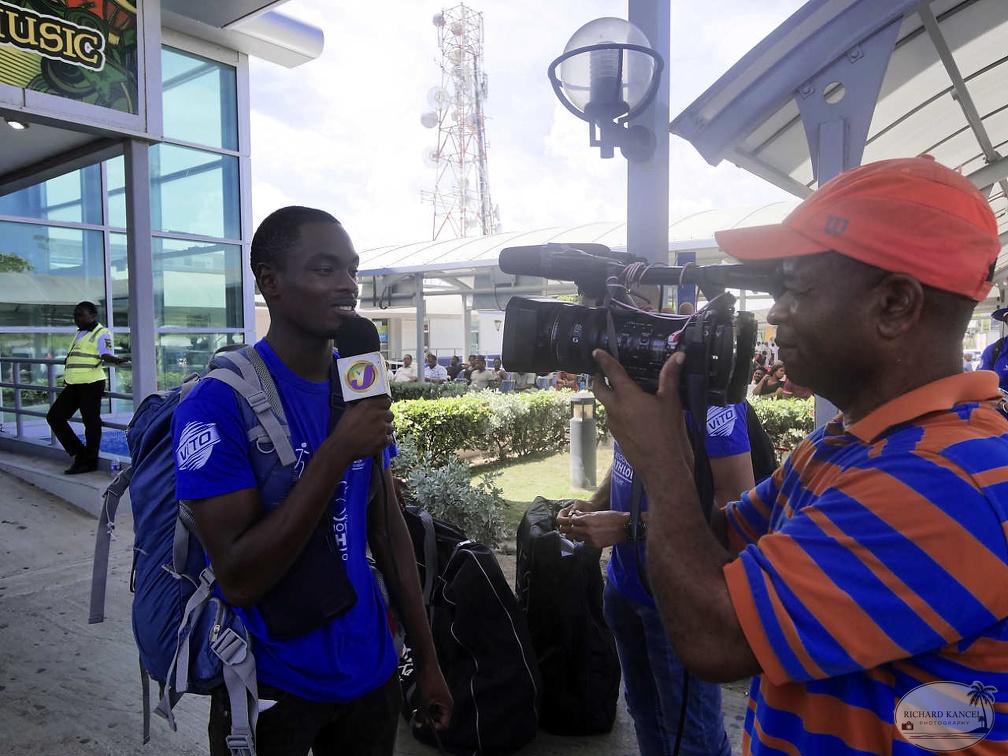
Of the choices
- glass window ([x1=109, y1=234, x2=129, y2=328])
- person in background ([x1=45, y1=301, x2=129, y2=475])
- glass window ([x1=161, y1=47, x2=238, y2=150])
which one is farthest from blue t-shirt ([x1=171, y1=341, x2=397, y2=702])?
glass window ([x1=109, y1=234, x2=129, y2=328])

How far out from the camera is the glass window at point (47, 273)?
788cm

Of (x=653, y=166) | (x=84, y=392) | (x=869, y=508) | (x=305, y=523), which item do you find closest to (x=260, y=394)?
(x=305, y=523)

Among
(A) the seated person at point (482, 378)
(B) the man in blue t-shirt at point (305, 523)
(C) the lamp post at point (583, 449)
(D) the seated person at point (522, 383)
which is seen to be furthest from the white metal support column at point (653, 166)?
(D) the seated person at point (522, 383)

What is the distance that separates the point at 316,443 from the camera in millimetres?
1505

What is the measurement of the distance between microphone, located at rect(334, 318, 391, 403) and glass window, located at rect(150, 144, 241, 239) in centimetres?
772

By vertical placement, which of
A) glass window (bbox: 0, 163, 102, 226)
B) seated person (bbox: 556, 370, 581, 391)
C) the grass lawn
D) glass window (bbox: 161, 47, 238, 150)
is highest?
glass window (bbox: 161, 47, 238, 150)

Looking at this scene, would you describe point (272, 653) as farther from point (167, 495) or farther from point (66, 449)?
point (66, 449)

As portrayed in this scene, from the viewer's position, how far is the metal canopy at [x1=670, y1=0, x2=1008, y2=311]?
3.18 metres

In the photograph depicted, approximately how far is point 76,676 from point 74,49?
160 inches

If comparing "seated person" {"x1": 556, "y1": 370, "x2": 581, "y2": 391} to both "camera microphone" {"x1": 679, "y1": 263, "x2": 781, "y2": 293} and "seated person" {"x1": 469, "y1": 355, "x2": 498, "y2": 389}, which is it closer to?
"seated person" {"x1": 469, "y1": 355, "x2": 498, "y2": 389}

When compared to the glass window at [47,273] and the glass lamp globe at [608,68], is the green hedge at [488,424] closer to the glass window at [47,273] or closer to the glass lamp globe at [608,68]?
the glass window at [47,273]

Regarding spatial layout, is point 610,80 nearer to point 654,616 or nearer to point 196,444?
point 654,616

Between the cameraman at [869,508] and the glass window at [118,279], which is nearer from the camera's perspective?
the cameraman at [869,508]

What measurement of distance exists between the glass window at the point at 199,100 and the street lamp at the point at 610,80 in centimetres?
672
